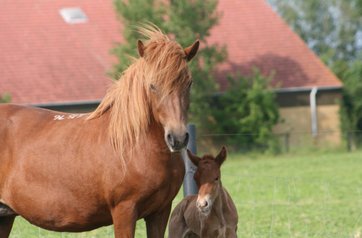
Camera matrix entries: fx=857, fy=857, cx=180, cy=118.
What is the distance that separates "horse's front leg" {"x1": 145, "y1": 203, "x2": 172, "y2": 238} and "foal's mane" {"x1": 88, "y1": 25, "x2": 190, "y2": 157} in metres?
0.59

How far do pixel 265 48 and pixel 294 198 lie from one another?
829 inches

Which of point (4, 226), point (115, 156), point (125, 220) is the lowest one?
point (4, 226)

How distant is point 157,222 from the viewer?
645 centimetres

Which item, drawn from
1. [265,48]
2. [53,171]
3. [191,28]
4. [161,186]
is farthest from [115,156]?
[265,48]

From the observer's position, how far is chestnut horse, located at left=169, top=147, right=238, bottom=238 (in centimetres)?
720

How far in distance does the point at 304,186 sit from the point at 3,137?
39.1ft

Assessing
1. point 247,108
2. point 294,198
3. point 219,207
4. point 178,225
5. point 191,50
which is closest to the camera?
point 191,50

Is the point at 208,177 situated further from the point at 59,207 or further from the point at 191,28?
the point at 191,28

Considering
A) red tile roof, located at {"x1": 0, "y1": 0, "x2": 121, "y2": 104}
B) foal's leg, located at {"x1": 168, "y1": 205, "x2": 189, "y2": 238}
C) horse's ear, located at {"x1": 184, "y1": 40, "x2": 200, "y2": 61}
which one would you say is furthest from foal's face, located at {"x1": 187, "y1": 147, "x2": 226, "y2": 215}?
red tile roof, located at {"x1": 0, "y1": 0, "x2": 121, "y2": 104}

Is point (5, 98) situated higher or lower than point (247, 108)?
higher

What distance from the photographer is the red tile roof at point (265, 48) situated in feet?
115

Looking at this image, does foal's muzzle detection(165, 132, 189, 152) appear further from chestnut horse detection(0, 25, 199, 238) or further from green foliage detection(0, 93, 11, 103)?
green foliage detection(0, 93, 11, 103)

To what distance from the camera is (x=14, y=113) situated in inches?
273

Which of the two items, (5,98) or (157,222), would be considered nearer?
(157,222)
